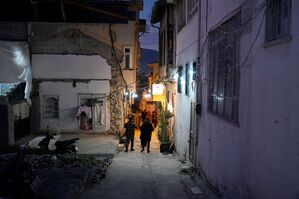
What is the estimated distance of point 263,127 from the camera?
6.11 metres

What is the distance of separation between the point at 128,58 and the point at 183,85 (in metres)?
7.15

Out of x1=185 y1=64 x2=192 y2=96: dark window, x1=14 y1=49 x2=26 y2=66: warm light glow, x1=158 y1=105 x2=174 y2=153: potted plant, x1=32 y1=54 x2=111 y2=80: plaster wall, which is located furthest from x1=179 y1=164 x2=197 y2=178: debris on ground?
x1=14 y1=49 x2=26 y2=66: warm light glow

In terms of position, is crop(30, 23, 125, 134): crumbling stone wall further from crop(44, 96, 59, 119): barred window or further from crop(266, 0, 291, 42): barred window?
crop(266, 0, 291, 42): barred window

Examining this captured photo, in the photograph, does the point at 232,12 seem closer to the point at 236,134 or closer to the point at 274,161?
the point at 236,134

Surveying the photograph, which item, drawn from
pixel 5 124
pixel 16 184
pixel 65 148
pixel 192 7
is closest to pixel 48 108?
pixel 5 124

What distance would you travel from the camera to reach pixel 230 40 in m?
8.72

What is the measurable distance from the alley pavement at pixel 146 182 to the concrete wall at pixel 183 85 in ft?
3.22

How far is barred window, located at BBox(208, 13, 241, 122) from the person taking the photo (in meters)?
8.12

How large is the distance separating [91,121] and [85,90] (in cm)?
197

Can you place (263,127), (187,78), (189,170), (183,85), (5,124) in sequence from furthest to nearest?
(5,124) → (183,85) → (187,78) → (189,170) → (263,127)

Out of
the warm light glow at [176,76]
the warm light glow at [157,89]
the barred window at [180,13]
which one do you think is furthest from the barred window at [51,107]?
the barred window at [180,13]

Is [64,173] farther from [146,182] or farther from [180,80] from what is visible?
[180,80]

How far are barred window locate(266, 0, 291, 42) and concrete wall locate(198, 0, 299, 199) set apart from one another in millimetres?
184

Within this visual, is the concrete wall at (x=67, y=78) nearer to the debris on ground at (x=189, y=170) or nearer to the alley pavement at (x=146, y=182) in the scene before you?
the alley pavement at (x=146, y=182)
